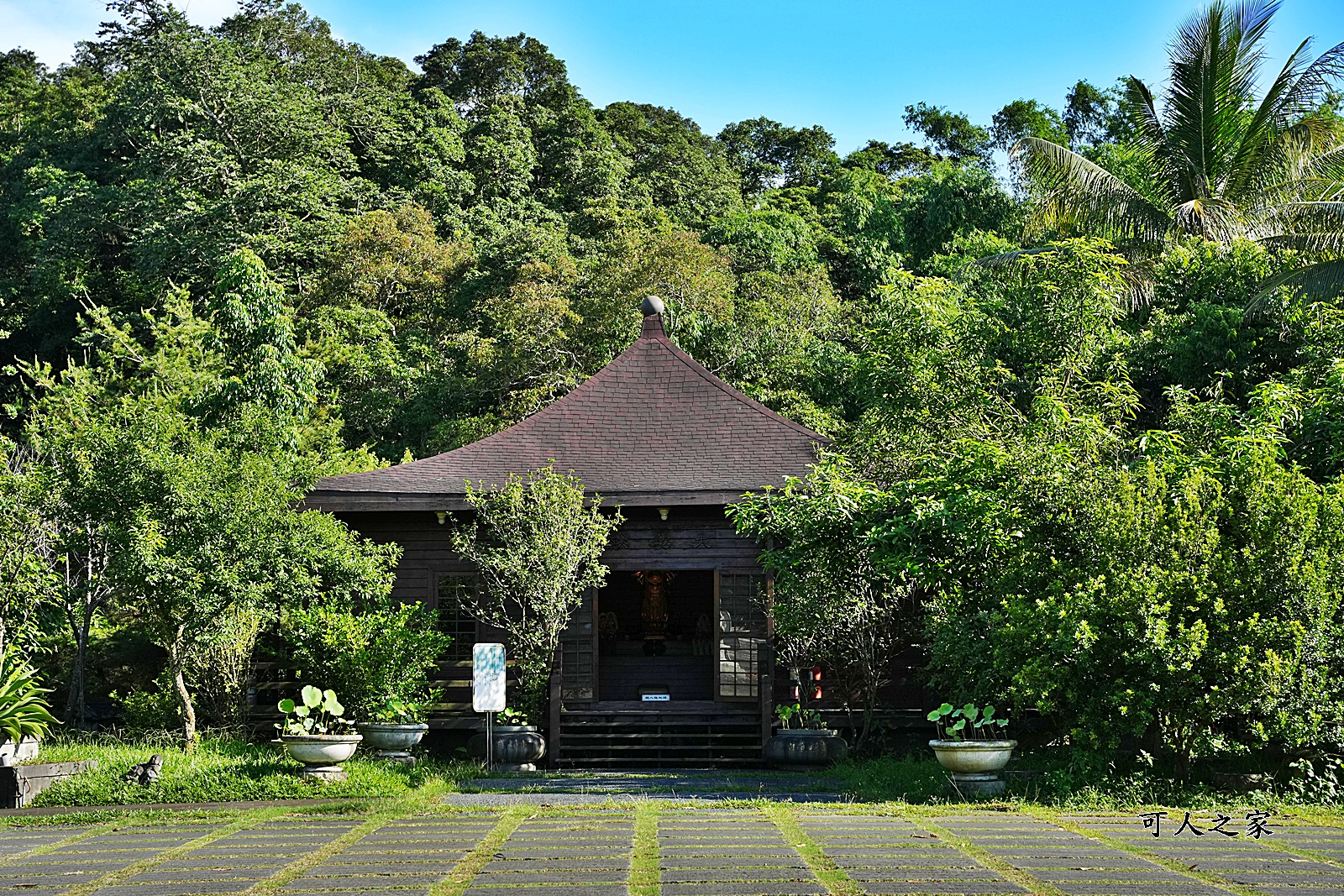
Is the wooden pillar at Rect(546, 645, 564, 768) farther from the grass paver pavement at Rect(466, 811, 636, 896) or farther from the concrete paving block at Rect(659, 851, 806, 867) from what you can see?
the concrete paving block at Rect(659, 851, 806, 867)

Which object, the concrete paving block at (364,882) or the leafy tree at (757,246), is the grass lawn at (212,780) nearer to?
the concrete paving block at (364,882)

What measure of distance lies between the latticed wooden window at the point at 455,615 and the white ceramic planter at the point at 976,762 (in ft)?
20.1

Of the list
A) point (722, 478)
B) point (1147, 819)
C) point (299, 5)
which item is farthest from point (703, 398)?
point (299, 5)

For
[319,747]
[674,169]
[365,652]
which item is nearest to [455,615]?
[365,652]

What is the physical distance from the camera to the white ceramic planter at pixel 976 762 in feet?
28.1

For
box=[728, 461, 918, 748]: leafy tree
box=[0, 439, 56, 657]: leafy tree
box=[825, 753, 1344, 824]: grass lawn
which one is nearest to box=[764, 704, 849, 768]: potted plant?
box=[728, 461, 918, 748]: leafy tree

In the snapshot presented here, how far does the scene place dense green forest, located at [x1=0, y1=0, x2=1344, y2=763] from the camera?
847 cm

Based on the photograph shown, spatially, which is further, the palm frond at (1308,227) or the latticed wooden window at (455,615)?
the palm frond at (1308,227)

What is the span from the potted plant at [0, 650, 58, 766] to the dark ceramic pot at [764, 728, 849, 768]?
6.06 metres

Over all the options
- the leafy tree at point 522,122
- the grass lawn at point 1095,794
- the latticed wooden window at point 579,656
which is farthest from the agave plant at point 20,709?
the leafy tree at point 522,122

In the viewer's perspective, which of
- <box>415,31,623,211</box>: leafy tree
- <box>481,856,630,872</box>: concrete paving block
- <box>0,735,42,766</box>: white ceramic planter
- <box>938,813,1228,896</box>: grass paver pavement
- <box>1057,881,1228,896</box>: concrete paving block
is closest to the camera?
<box>1057,881,1228,896</box>: concrete paving block

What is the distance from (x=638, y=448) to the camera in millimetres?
14000

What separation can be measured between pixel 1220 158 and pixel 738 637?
34.5 feet

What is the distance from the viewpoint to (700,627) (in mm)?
16984
